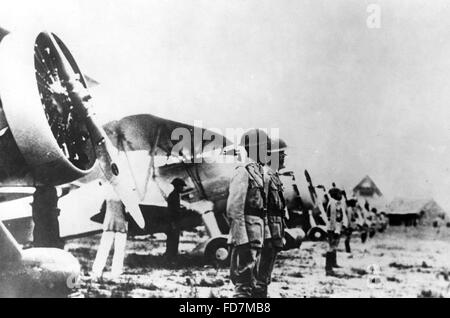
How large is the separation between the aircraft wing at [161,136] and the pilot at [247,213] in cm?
28

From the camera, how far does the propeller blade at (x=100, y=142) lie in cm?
494

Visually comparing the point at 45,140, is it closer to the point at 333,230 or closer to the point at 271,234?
the point at 271,234

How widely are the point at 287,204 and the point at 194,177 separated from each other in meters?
0.92

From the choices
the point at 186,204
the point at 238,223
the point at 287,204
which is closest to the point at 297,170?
the point at 287,204

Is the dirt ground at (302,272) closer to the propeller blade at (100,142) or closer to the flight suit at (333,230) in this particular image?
the flight suit at (333,230)

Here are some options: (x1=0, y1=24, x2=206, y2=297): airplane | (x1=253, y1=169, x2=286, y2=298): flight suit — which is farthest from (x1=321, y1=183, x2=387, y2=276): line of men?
(x1=0, y1=24, x2=206, y2=297): airplane

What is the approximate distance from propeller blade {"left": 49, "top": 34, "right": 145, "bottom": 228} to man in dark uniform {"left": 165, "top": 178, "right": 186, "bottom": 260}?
0.96ft

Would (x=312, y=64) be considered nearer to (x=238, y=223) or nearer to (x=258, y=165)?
(x=258, y=165)

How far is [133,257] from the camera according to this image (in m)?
4.86

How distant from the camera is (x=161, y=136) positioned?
494cm

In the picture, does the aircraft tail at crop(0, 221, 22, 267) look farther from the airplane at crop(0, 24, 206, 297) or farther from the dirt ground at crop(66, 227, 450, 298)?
the dirt ground at crop(66, 227, 450, 298)

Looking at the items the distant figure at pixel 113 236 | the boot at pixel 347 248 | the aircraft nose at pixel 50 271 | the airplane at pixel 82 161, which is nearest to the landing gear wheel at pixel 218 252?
the airplane at pixel 82 161

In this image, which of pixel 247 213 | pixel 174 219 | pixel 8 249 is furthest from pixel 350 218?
pixel 8 249

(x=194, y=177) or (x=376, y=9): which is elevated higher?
(x=376, y=9)
